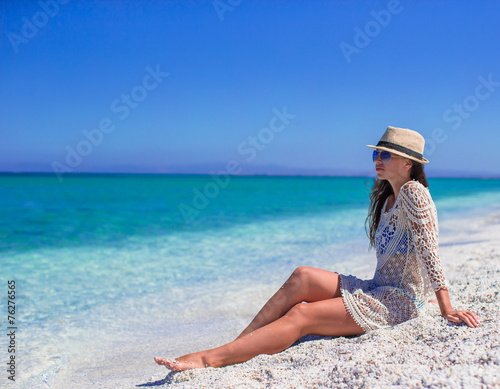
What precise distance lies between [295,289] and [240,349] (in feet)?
1.80

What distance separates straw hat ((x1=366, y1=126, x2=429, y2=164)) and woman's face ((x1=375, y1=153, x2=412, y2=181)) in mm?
52

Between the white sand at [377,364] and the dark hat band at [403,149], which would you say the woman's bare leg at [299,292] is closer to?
the white sand at [377,364]

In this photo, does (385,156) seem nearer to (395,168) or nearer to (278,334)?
(395,168)

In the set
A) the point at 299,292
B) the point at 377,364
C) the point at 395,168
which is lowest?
the point at 377,364

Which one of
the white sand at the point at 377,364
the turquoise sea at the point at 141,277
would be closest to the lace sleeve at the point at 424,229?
the white sand at the point at 377,364

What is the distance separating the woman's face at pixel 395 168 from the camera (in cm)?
291

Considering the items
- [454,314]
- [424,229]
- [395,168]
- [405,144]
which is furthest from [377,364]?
[405,144]

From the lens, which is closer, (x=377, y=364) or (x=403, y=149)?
(x=377, y=364)

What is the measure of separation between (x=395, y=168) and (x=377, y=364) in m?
1.37

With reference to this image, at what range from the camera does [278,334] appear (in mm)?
2697

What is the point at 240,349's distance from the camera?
2.67 metres

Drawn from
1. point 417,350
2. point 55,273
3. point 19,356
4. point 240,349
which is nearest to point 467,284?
point 417,350

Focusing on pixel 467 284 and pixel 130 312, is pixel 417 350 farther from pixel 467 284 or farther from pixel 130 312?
pixel 130 312

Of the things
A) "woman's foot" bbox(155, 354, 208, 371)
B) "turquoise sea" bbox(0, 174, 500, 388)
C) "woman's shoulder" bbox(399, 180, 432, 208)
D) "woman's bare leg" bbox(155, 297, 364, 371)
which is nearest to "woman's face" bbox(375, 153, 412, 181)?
"woman's shoulder" bbox(399, 180, 432, 208)
